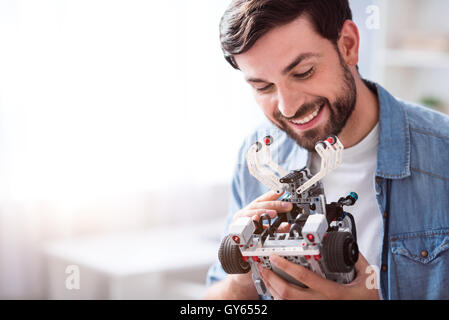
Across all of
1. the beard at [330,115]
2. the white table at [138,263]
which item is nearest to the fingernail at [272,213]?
the beard at [330,115]

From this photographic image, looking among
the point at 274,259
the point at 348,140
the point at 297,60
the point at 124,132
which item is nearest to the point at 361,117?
the point at 348,140

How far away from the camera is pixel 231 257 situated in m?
0.63

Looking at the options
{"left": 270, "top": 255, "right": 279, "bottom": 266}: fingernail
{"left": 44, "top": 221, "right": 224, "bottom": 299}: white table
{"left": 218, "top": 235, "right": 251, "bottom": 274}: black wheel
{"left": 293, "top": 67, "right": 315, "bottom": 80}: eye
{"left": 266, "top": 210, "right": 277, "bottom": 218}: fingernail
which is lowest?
{"left": 44, "top": 221, "right": 224, "bottom": 299}: white table

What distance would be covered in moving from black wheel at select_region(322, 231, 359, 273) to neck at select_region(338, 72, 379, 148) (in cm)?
17

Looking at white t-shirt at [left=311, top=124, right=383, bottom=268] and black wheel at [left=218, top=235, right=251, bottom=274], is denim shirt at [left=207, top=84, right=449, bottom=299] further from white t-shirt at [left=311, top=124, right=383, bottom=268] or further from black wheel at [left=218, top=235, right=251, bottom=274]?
black wheel at [left=218, top=235, right=251, bottom=274]

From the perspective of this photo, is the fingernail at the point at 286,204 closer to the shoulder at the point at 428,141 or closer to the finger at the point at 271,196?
the finger at the point at 271,196

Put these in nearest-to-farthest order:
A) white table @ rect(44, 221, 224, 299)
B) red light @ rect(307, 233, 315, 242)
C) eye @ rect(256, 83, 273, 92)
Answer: red light @ rect(307, 233, 315, 242) < eye @ rect(256, 83, 273, 92) < white table @ rect(44, 221, 224, 299)

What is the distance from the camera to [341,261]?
58 cm

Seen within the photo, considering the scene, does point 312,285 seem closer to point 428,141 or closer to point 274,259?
point 274,259

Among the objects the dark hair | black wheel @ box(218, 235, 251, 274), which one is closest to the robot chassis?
black wheel @ box(218, 235, 251, 274)

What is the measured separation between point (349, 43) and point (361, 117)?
101mm

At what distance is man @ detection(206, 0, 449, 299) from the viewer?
66 centimetres
